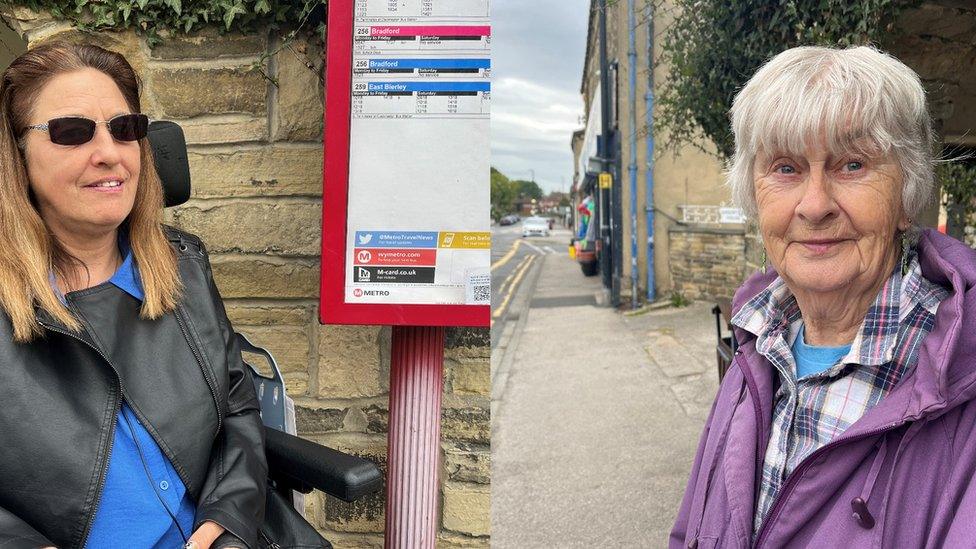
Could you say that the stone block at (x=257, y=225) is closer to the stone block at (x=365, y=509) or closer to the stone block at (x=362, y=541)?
the stone block at (x=365, y=509)

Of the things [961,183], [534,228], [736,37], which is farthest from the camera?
[534,228]

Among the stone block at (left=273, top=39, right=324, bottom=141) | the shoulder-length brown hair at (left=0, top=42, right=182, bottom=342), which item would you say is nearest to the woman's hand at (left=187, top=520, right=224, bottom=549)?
the shoulder-length brown hair at (left=0, top=42, right=182, bottom=342)

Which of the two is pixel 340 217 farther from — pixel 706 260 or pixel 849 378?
pixel 706 260

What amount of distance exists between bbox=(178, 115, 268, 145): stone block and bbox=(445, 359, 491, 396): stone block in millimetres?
1017

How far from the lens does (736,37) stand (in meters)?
3.72

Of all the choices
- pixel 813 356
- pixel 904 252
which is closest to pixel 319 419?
pixel 813 356

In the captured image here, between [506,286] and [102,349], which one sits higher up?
[102,349]

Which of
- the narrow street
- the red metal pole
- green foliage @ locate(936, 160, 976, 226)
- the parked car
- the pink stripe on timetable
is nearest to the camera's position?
the pink stripe on timetable

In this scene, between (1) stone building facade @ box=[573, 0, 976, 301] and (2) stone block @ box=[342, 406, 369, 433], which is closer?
(2) stone block @ box=[342, 406, 369, 433]

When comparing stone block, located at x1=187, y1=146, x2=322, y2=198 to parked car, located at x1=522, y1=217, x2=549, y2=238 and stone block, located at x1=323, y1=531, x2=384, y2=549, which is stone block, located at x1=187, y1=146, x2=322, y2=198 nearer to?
stone block, located at x1=323, y1=531, x2=384, y2=549

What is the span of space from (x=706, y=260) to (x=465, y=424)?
851 cm

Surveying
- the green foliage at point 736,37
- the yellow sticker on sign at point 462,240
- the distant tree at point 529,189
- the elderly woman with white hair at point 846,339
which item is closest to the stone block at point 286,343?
the yellow sticker on sign at point 462,240

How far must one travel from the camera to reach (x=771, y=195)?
1484mm

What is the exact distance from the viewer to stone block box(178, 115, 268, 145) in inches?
99.2
